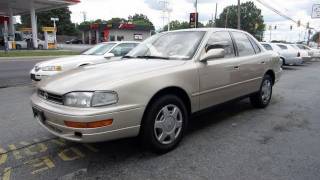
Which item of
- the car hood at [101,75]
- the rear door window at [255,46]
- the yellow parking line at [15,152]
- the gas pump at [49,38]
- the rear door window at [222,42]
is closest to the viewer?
the car hood at [101,75]

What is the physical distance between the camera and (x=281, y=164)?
3512mm

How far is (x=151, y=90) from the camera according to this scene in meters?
3.52

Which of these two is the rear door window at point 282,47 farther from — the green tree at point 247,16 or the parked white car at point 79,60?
the green tree at point 247,16

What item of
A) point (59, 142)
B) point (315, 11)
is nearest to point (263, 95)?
point (59, 142)

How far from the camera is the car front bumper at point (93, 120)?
3125mm

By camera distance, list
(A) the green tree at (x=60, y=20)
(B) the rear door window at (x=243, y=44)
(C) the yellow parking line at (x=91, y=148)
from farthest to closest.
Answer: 1. (A) the green tree at (x=60, y=20)
2. (B) the rear door window at (x=243, y=44)
3. (C) the yellow parking line at (x=91, y=148)

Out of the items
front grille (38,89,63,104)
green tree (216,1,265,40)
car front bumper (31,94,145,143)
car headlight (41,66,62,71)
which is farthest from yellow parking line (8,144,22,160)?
green tree (216,1,265,40)

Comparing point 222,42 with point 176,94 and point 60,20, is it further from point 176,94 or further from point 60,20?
point 60,20

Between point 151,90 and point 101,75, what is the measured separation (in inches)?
23.7

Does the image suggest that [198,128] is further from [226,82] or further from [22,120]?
[22,120]

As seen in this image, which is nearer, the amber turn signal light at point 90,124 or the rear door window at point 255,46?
the amber turn signal light at point 90,124

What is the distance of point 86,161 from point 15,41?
1283 inches

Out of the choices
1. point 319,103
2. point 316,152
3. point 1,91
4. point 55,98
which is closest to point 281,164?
point 316,152

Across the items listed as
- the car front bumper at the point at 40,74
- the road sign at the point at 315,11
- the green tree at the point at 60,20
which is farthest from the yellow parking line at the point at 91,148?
the green tree at the point at 60,20
